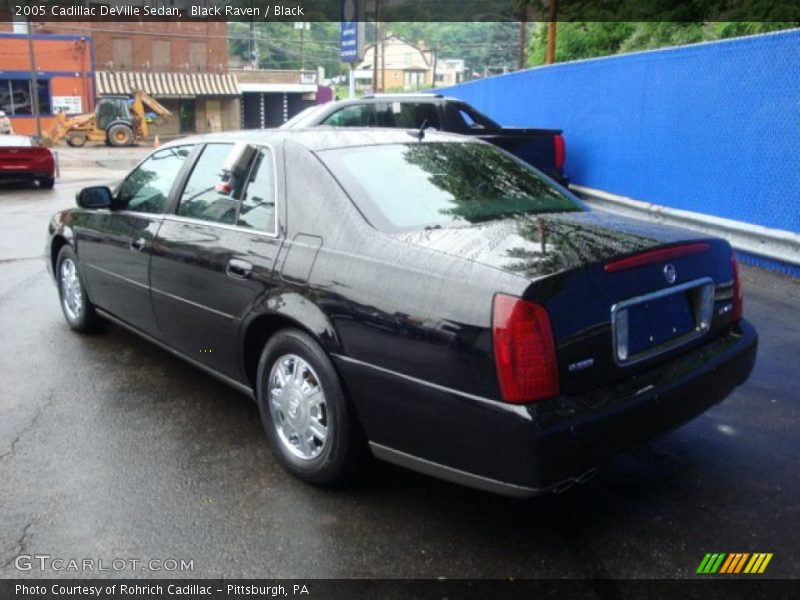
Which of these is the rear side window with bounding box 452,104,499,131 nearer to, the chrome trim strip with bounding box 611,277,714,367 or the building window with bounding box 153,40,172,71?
the chrome trim strip with bounding box 611,277,714,367

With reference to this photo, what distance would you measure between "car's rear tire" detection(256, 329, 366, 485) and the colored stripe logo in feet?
4.54

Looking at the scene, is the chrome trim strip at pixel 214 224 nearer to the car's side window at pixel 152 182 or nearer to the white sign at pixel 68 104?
the car's side window at pixel 152 182

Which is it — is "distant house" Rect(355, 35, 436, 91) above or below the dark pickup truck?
above

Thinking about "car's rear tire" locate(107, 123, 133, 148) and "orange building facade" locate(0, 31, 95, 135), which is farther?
"orange building facade" locate(0, 31, 95, 135)

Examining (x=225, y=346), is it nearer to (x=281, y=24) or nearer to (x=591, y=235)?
(x=591, y=235)

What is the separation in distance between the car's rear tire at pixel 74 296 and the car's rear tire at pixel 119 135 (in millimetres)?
33028

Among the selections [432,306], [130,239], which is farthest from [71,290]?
[432,306]

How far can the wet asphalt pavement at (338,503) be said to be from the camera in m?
2.83

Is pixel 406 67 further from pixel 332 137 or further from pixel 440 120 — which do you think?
pixel 332 137

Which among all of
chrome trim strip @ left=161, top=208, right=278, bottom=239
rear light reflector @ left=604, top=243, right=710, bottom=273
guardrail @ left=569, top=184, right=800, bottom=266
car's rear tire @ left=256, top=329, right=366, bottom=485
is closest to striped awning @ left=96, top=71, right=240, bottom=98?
guardrail @ left=569, top=184, right=800, bottom=266

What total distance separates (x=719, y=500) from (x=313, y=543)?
5.61ft

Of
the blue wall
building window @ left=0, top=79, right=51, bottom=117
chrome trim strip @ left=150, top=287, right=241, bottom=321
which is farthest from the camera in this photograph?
building window @ left=0, top=79, right=51, bottom=117

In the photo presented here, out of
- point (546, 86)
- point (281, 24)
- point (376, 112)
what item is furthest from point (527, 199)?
point (281, 24)

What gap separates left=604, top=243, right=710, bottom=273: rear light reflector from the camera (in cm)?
280
